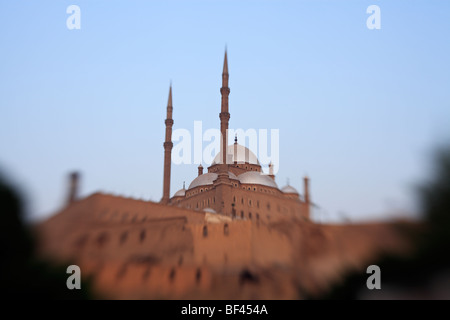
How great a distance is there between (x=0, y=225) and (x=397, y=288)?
54.3 ft

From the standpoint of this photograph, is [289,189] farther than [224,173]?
Yes

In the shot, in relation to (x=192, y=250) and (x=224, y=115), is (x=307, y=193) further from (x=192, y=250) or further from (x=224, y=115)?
(x=192, y=250)

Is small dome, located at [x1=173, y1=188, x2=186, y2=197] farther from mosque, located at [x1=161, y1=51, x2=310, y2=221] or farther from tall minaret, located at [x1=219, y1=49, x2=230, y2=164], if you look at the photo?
tall minaret, located at [x1=219, y1=49, x2=230, y2=164]

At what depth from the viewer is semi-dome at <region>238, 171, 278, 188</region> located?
2282 inches

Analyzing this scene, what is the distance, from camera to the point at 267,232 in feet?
108

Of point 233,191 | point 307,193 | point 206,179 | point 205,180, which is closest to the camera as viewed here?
point 307,193

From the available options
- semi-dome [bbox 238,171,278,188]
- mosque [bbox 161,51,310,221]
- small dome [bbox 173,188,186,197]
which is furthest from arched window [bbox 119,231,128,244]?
small dome [bbox 173,188,186,197]

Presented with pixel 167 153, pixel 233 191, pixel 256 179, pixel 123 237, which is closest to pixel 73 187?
pixel 123 237

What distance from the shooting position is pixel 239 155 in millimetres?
63094

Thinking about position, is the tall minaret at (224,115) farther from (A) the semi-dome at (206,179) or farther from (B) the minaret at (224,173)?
(A) the semi-dome at (206,179)

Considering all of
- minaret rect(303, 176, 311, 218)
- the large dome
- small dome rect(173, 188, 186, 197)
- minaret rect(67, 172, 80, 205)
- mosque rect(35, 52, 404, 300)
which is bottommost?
mosque rect(35, 52, 404, 300)

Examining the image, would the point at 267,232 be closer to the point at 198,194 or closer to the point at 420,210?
the point at 420,210

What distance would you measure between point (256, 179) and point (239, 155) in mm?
5699

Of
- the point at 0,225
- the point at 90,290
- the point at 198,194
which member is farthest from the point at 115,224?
the point at 198,194
